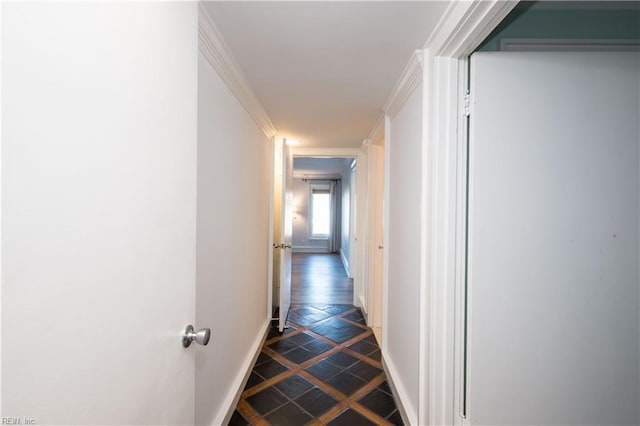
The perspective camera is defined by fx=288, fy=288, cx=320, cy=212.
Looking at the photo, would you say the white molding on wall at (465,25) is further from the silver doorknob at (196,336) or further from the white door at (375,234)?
the white door at (375,234)

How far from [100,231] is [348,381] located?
2.24 meters

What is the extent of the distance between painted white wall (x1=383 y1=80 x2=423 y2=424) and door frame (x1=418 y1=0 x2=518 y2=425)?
185mm

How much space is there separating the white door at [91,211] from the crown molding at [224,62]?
46 centimetres

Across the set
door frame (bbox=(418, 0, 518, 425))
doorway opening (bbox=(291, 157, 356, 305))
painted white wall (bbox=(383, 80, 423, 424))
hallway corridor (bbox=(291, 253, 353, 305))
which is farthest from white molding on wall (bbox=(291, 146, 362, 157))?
doorway opening (bbox=(291, 157, 356, 305))

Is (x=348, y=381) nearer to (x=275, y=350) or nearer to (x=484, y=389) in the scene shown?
(x=275, y=350)

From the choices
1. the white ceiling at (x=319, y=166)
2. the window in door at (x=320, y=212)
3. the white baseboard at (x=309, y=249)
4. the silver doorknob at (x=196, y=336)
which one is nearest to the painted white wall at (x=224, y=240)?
the silver doorknob at (x=196, y=336)

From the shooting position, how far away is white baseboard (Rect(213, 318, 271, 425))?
169cm

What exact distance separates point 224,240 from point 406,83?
4.77ft

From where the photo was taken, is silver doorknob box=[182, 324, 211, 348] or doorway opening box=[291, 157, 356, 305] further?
doorway opening box=[291, 157, 356, 305]

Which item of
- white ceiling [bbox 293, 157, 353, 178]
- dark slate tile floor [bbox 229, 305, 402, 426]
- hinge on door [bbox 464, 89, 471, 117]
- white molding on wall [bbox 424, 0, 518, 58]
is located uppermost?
white ceiling [bbox 293, 157, 353, 178]

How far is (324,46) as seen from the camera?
1.46 m

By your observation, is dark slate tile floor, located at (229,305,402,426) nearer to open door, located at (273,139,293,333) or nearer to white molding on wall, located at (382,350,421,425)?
white molding on wall, located at (382,350,421,425)

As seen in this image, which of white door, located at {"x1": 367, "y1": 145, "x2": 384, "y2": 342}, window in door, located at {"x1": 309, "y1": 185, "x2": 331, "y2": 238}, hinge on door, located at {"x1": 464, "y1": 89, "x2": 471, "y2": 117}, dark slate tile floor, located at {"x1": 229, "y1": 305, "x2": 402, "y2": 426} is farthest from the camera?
window in door, located at {"x1": 309, "y1": 185, "x2": 331, "y2": 238}

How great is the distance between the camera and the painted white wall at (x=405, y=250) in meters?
1.65
